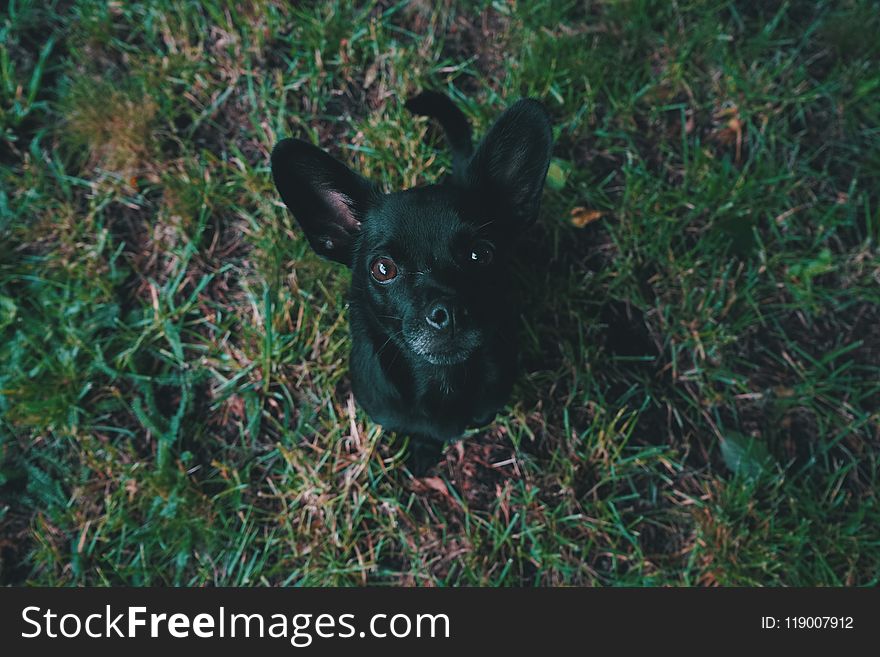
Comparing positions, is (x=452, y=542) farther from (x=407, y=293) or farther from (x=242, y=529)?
(x=407, y=293)

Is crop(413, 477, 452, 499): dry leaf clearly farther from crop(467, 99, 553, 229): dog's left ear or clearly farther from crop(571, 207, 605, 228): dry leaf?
crop(571, 207, 605, 228): dry leaf

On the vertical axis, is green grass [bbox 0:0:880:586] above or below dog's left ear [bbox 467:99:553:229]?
below

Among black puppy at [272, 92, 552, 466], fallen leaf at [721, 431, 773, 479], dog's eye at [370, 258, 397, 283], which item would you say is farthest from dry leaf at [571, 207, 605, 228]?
dog's eye at [370, 258, 397, 283]

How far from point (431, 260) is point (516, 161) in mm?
479

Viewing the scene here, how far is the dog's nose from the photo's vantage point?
6.52 ft

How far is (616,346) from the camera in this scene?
10.2 feet

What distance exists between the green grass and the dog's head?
79cm

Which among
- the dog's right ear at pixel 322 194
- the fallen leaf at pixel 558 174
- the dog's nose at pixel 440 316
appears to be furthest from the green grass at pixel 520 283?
the dog's nose at pixel 440 316

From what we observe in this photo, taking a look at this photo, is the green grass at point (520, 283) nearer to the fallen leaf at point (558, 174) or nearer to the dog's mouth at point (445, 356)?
the fallen leaf at point (558, 174)

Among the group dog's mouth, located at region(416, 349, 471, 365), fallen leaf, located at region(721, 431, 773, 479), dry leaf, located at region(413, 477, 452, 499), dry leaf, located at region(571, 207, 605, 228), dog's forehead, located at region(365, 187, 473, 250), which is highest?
dog's forehead, located at region(365, 187, 473, 250)

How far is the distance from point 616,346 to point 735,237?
0.78 metres

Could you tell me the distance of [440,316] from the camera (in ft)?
6.52

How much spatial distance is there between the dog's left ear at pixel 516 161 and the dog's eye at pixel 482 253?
19 centimetres

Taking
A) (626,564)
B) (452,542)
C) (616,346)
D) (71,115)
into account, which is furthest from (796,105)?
(71,115)
